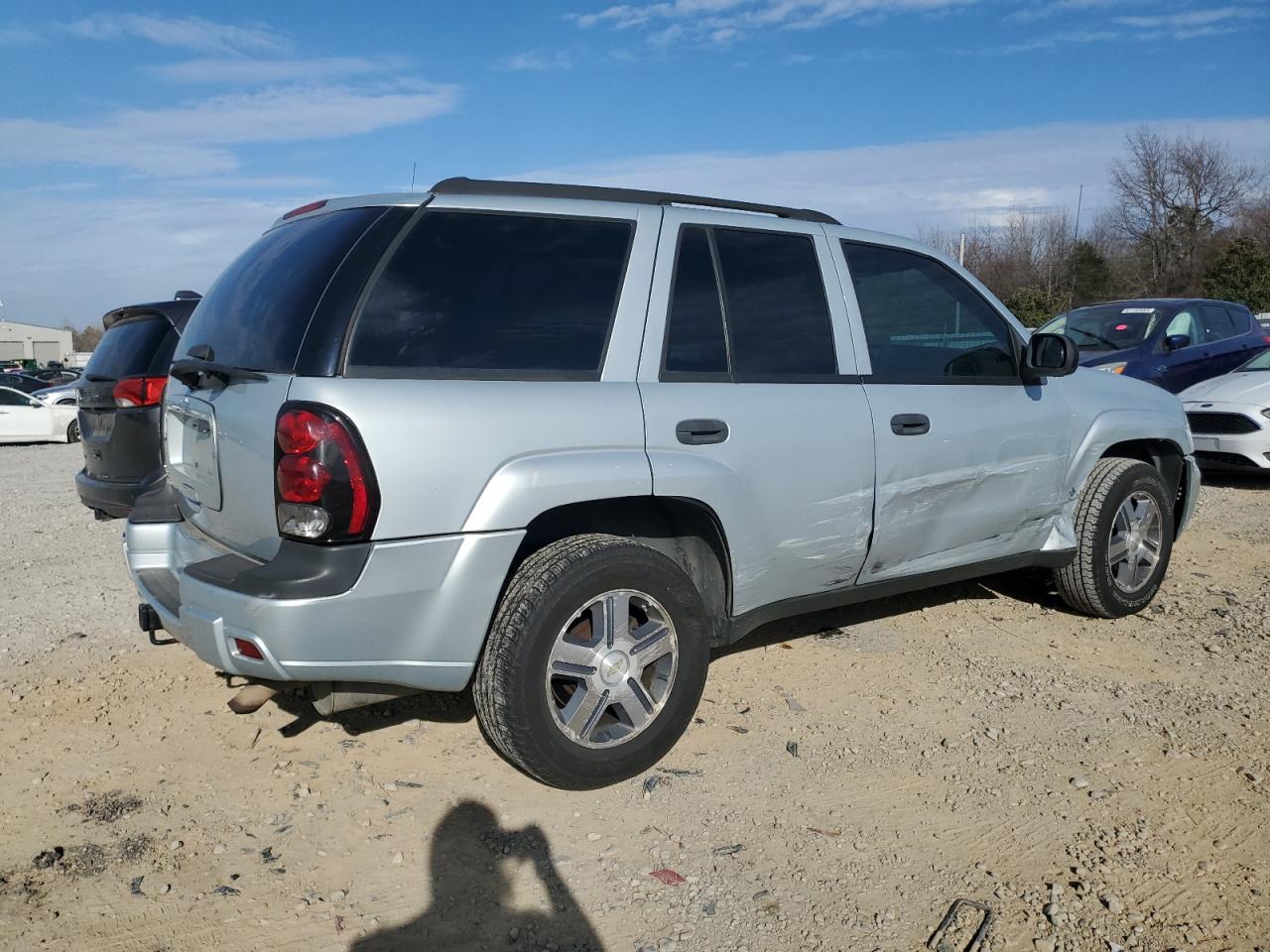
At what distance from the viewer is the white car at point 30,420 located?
694 inches

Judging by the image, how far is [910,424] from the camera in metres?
4.05

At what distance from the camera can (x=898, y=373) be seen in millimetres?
4133

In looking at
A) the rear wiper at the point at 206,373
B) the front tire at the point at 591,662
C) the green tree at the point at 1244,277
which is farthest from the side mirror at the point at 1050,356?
the green tree at the point at 1244,277

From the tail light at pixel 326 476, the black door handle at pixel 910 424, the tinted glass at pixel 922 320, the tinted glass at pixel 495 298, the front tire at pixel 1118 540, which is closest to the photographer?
the tail light at pixel 326 476

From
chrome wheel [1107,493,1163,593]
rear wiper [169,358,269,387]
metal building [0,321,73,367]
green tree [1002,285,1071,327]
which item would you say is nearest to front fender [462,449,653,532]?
rear wiper [169,358,269,387]

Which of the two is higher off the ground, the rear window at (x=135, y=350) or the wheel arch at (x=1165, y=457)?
the rear window at (x=135, y=350)

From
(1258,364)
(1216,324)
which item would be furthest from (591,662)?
(1216,324)

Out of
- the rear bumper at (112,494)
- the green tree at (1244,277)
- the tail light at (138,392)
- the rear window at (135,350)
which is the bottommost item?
the rear bumper at (112,494)

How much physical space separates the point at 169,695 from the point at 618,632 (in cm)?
214

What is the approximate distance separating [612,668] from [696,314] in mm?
1265

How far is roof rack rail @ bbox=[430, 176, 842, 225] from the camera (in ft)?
11.1

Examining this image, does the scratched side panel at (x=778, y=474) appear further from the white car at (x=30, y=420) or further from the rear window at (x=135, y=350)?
the white car at (x=30, y=420)

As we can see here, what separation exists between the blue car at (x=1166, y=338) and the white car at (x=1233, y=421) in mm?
1270

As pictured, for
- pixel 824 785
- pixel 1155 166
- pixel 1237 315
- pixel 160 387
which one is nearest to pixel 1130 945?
pixel 824 785
